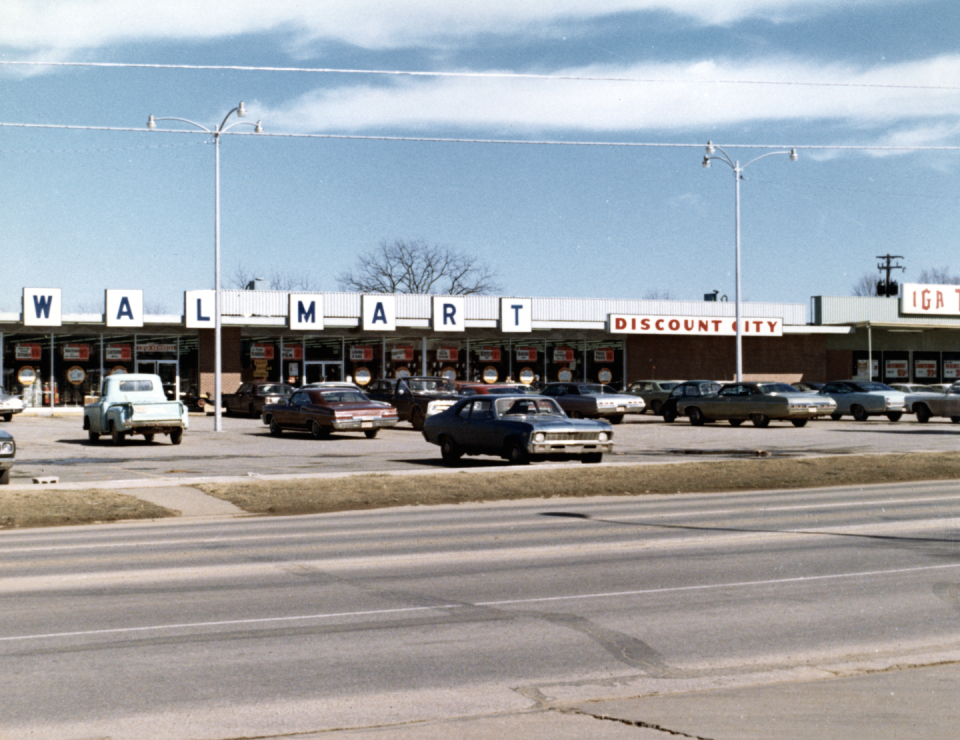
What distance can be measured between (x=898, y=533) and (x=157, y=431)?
20.8m

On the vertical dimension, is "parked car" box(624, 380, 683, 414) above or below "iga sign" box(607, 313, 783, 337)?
below

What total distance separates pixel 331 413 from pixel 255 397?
43.8 ft

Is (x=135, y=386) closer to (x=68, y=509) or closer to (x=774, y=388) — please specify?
(x=68, y=509)

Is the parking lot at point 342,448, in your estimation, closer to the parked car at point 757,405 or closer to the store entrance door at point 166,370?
the parked car at point 757,405

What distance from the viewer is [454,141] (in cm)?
2855

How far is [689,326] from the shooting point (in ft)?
187

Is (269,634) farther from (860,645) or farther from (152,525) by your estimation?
(152,525)

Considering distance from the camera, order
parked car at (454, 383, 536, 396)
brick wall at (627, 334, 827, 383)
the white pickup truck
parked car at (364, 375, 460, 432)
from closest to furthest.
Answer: the white pickup truck
parked car at (454, 383, 536, 396)
parked car at (364, 375, 460, 432)
brick wall at (627, 334, 827, 383)

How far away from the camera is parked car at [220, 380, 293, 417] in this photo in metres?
42.8

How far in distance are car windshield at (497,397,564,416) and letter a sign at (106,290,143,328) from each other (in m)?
29.7

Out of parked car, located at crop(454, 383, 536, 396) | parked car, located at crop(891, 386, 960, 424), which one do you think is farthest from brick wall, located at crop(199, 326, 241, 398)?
parked car, located at crop(891, 386, 960, 424)

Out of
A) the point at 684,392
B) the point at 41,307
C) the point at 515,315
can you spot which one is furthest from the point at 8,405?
the point at 684,392

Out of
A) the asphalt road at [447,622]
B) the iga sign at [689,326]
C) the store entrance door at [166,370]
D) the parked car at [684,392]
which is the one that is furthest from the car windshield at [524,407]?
the iga sign at [689,326]

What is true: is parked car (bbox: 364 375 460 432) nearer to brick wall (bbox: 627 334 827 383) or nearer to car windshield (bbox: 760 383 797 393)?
car windshield (bbox: 760 383 797 393)
